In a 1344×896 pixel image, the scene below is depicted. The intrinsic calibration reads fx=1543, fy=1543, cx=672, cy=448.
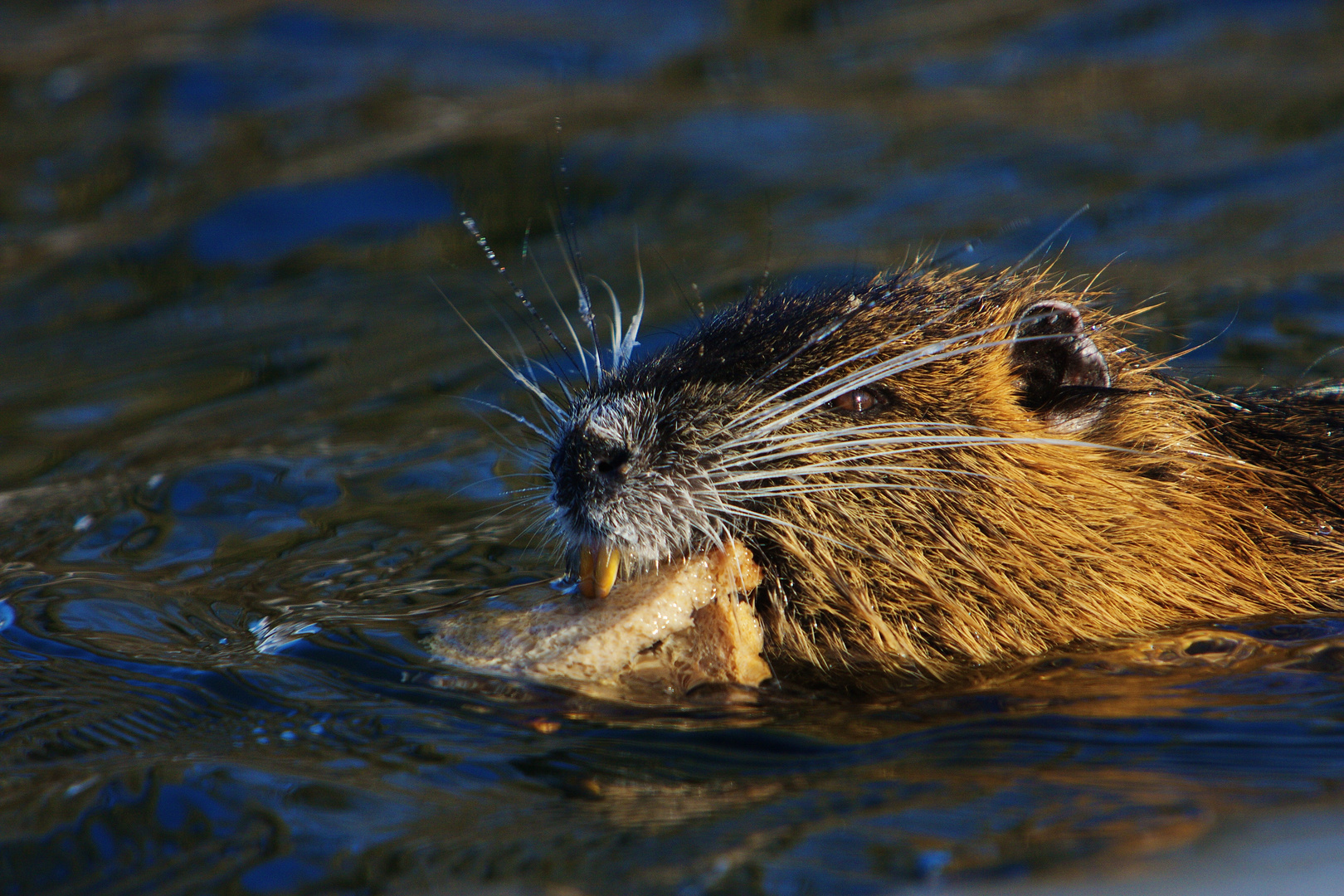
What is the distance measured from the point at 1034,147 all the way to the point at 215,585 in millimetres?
5608

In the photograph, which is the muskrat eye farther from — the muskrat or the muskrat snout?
the muskrat snout

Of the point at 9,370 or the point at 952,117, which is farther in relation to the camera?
the point at 952,117

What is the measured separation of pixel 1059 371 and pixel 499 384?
120 inches

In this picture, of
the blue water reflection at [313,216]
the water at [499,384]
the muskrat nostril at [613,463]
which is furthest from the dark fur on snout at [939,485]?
the blue water reflection at [313,216]

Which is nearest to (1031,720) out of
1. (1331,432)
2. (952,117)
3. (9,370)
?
(1331,432)

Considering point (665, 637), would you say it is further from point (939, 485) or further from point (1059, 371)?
point (1059, 371)

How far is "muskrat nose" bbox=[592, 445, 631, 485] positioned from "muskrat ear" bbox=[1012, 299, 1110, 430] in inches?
37.5

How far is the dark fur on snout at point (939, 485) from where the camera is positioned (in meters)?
3.31

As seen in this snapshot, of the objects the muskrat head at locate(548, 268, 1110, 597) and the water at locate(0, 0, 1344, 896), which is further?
the muskrat head at locate(548, 268, 1110, 597)

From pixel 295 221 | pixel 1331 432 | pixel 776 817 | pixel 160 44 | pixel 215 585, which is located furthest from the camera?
pixel 160 44

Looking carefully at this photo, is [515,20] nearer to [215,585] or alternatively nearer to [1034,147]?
[1034,147]

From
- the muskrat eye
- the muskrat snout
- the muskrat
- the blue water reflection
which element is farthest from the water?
the muskrat eye

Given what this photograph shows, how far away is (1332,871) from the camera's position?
232cm

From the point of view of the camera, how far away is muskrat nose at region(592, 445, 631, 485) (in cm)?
328
